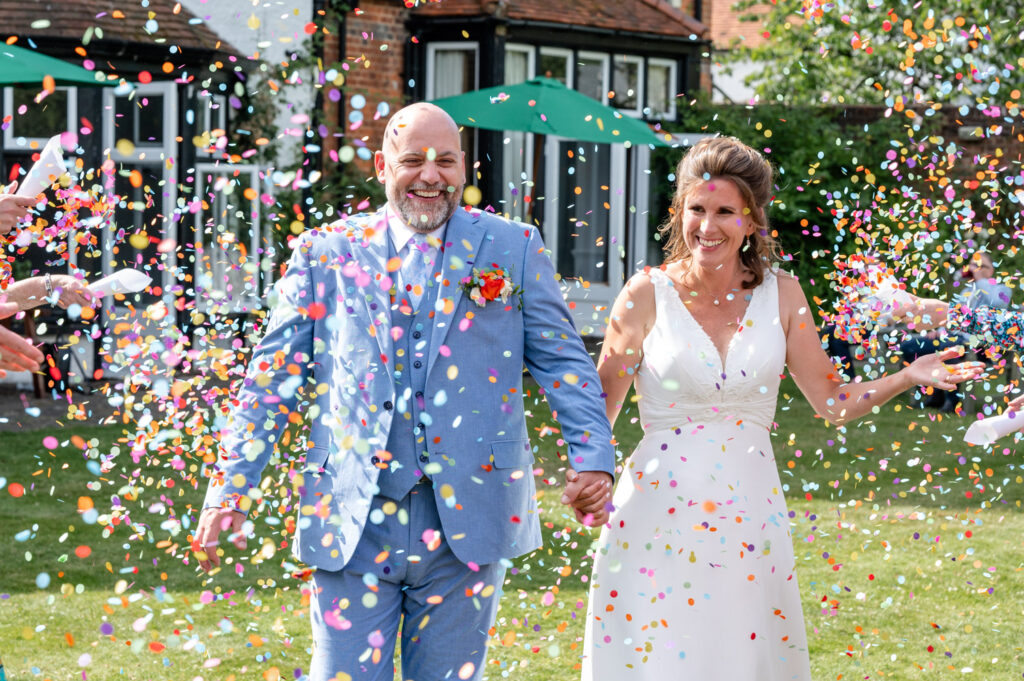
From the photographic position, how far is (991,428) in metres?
3.92

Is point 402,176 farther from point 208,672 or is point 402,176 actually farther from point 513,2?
point 513,2

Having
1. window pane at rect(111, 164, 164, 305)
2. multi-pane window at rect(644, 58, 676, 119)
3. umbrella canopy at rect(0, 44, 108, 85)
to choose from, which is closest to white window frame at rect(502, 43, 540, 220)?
multi-pane window at rect(644, 58, 676, 119)

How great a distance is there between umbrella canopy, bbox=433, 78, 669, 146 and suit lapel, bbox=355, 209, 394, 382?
31.2ft

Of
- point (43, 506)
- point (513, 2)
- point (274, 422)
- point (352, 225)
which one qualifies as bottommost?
point (43, 506)

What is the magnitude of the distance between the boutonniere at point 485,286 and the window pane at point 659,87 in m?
15.9

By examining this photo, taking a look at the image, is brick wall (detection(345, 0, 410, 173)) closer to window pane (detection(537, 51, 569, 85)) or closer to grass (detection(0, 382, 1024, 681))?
window pane (detection(537, 51, 569, 85))

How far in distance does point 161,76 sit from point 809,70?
12613mm

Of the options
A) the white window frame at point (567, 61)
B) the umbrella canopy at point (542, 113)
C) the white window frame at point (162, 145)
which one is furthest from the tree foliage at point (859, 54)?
the white window frame at point (162, 145)

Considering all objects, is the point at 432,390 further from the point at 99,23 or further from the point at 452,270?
the point at 99,23

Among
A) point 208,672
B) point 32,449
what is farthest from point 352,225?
point 32,449

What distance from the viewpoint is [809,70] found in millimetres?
22984

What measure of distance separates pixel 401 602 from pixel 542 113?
1026cm

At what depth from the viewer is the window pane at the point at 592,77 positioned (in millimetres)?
18406

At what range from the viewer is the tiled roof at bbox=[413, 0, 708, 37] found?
16844 mm
